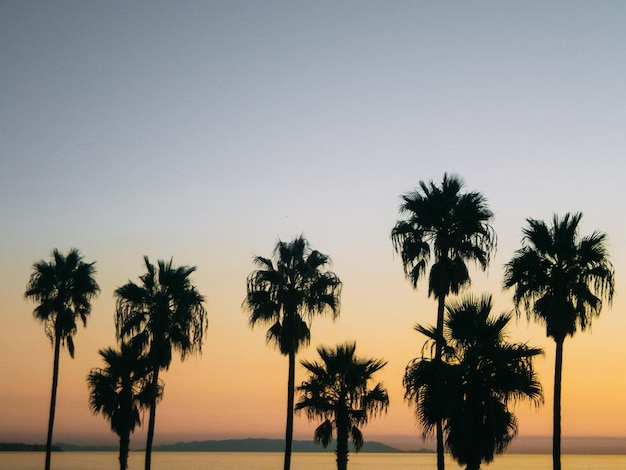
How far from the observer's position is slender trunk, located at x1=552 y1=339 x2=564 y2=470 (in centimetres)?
3747

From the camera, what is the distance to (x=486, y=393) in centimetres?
3344

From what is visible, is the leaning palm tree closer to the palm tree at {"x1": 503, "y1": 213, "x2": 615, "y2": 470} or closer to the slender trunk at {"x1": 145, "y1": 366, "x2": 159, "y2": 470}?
the palm tree at {"x1": 503, "y1": 213, "x2": 615, "y2": 470}

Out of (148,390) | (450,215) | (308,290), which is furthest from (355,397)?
(148,390)

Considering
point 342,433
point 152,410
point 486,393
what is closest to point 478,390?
point 486,393

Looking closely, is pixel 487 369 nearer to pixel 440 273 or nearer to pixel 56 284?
pixel 440 273

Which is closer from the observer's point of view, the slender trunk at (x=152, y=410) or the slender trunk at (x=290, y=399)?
the slender trunk at (x=290, y=399)

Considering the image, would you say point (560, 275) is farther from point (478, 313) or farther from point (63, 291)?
point (63, 291)

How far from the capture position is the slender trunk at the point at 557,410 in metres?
37.5

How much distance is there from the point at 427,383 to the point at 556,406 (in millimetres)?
7529

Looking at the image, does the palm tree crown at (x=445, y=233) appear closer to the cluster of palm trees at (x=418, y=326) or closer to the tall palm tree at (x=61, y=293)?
the cluster of palm trees at (x=418, y=326)

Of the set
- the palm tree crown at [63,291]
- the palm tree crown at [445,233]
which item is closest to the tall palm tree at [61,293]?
the palm tree crown at [63,291]

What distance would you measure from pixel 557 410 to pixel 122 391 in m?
27.2

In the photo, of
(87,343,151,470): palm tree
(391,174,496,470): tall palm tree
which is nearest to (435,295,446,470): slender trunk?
(391,174,496,470): tall palm tree

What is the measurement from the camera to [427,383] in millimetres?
34312
